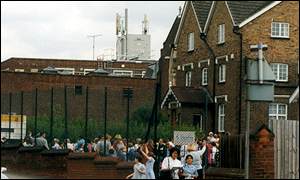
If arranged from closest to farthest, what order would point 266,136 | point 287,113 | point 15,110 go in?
point 266,136 → point 287,113 → point 15,110

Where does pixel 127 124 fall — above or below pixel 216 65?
below

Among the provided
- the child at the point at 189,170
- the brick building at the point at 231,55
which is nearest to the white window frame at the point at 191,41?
the brick building at the point at 231,55

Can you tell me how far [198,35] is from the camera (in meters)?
31.9

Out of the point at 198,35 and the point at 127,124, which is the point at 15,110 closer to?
the point at 127,124

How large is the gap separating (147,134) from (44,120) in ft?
12.7

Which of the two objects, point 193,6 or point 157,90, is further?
point 193,6

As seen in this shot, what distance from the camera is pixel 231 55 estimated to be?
98.5 feet

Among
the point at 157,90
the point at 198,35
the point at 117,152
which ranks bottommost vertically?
the point at 117,152

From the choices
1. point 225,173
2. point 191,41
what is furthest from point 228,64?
point 225,173

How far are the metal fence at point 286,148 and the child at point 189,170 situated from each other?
4127 millimetres

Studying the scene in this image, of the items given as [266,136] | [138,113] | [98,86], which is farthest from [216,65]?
[266,136]

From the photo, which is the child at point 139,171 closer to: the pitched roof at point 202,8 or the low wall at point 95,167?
the low wall at point 95,167

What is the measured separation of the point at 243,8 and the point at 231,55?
14.0 ft

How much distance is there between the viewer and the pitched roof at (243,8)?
22609mm
